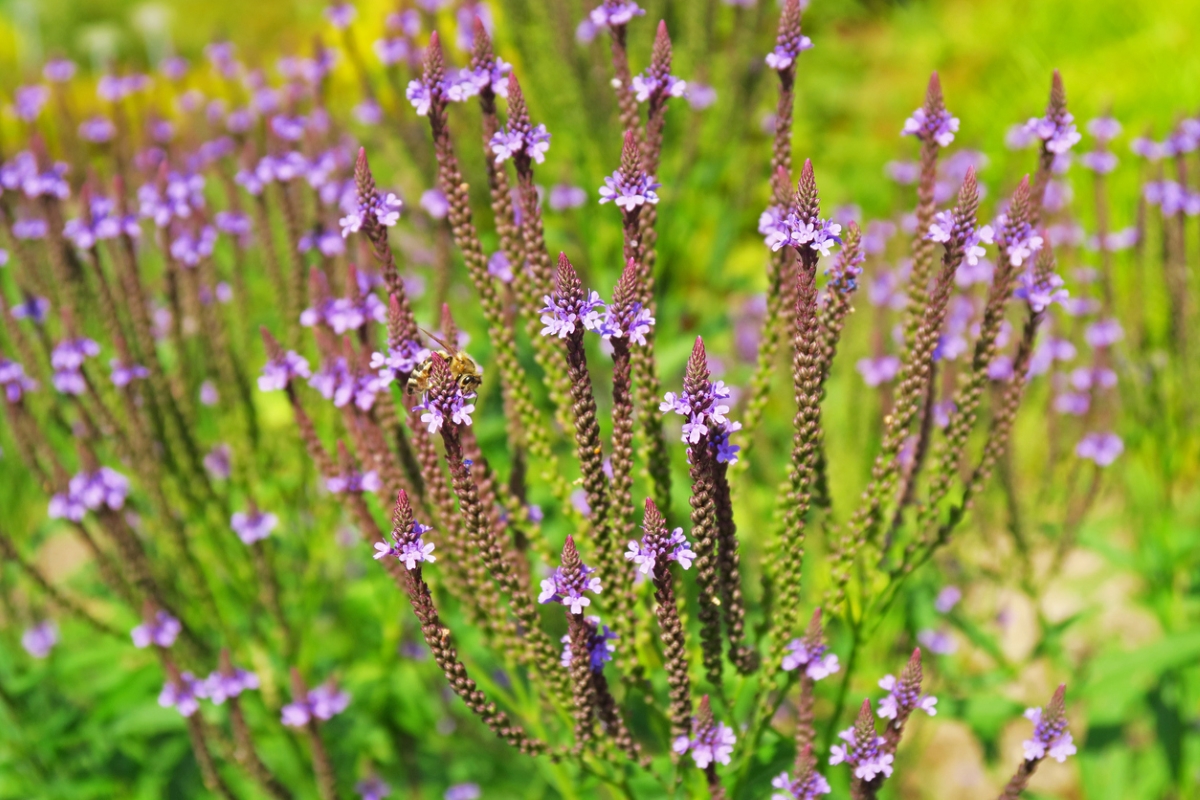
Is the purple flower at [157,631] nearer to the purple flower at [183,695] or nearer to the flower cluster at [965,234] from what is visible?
the purple flower at [183,695]

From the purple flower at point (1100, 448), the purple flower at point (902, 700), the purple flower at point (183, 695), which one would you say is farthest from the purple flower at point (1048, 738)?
the purple flower at point (183, 695)

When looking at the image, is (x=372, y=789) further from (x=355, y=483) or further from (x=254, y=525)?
(x=355, y=483)

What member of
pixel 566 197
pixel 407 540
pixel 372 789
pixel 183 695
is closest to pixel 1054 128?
pixel 407 540

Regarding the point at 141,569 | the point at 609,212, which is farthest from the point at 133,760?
the point at 609,212

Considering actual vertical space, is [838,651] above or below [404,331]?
above

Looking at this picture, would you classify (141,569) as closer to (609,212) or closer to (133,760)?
(133,760)

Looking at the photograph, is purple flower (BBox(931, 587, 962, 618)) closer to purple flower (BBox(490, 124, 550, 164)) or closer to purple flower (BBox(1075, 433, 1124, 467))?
purple flower (BBox(1075, 433, 1124, 467))
